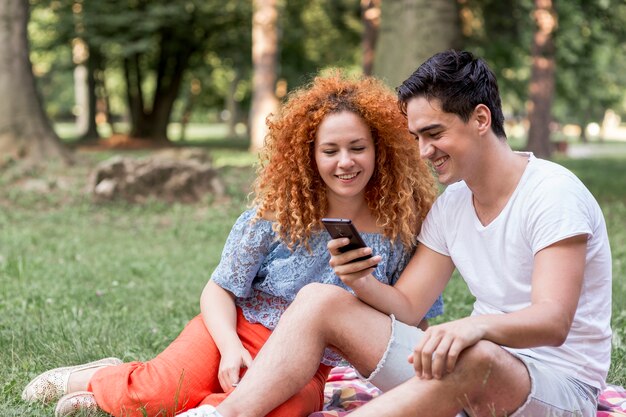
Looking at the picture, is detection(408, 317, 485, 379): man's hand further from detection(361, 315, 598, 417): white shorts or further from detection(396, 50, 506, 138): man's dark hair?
detection(396, 50, 506, 138): man's dark hair

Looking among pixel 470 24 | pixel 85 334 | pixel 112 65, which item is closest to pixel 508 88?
pixel 470 24

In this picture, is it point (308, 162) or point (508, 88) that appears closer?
point (308, 162)

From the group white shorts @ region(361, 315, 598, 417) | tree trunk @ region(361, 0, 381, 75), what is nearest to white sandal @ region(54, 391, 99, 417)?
white shorts @ region(361, 315, 598, 417)

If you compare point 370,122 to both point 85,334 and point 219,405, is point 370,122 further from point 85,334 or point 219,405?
point 85,334

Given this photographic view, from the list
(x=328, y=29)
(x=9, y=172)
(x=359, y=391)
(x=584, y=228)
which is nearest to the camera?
(x=584, y=228)

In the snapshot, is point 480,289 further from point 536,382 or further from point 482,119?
point 482,119

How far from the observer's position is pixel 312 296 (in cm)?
302

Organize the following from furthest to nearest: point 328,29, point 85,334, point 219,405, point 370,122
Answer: point 328,29, point 85,334, point 370,122, point 219,405

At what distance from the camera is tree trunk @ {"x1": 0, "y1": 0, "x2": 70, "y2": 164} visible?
1235cm

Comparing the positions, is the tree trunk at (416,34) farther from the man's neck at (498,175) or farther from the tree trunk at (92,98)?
the tree trunk at (92,98)

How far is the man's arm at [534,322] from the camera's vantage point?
254 cm

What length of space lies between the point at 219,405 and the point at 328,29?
26.2 metres

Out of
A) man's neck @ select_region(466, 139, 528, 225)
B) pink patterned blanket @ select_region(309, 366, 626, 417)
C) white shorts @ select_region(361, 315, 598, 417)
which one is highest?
man's neck @ select_region(466, 139, 528, 225)

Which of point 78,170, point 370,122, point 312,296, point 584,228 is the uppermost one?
point 370,122
